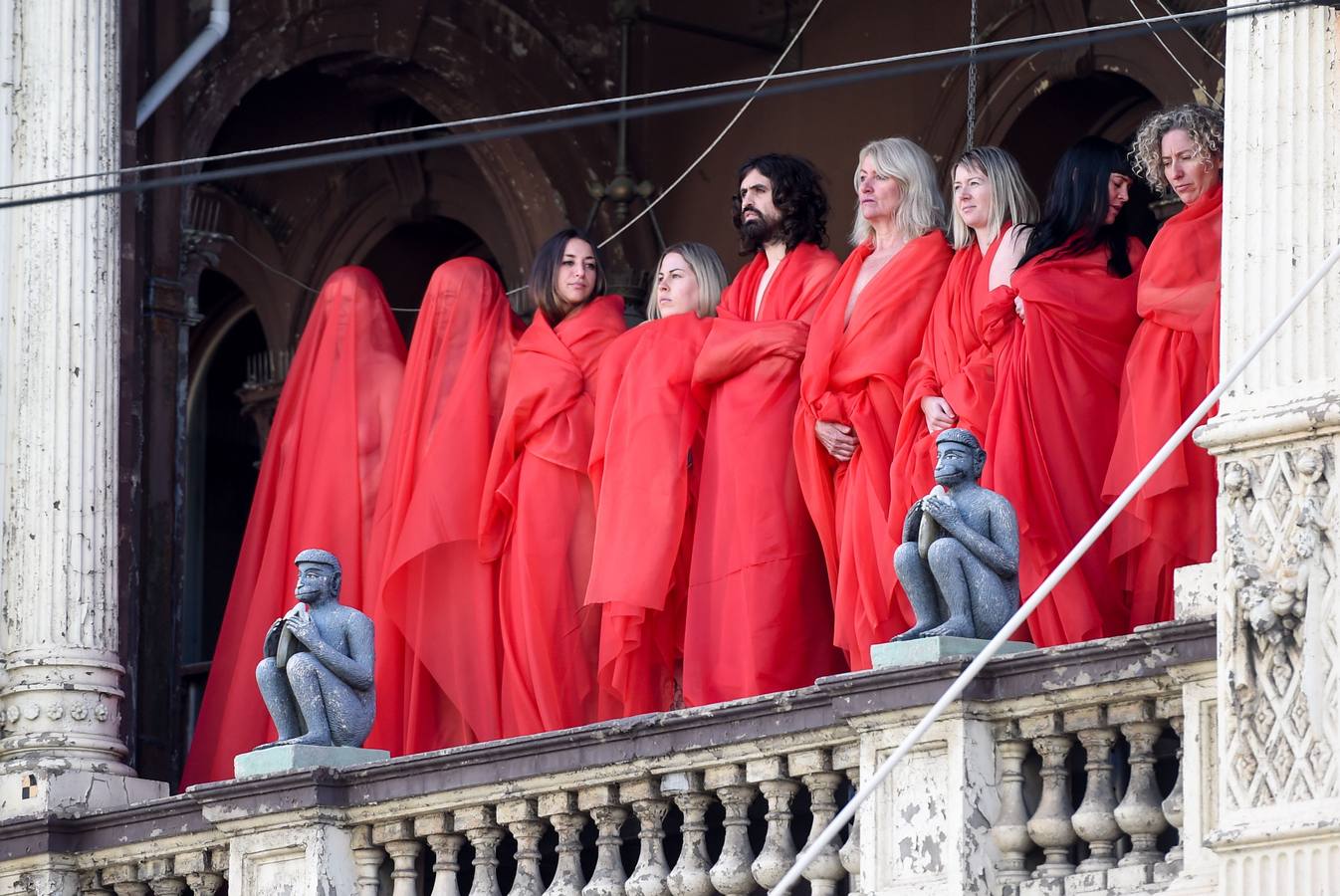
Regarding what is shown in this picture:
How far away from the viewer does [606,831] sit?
902cm

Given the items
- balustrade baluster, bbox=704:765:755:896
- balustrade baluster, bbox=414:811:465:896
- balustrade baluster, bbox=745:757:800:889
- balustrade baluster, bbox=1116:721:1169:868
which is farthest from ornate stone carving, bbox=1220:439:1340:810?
balustrade baluster, bbox=414:811:465:896

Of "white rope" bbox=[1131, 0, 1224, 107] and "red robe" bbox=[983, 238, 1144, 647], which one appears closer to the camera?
"red robe" bbox=[983, 238, 1144, 647]

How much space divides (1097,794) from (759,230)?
286cm

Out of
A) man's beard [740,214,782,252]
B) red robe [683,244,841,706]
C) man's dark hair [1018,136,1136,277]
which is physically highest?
man's beard [740,214,782,252]

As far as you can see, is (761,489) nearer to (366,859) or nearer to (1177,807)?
(366,859)

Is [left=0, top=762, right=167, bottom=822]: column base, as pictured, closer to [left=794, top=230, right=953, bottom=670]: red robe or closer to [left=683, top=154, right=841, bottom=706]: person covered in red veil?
[left=683, top=154, right=841, bottom=706]: person covered in red veil

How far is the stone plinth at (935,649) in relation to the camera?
816 centimetres

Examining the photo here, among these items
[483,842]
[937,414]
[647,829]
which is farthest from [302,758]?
[937,414]

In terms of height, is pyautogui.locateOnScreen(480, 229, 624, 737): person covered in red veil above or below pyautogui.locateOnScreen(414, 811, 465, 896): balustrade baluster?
above

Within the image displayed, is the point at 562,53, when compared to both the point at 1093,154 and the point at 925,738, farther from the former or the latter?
the point at 925,738

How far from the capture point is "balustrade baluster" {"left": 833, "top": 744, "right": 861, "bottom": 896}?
27.5 feet

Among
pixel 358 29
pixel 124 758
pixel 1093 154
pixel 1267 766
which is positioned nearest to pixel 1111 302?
pixel 1093 154

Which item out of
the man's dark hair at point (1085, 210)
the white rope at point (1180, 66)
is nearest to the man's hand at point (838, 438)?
the man's dark hair at point (1085, 210)

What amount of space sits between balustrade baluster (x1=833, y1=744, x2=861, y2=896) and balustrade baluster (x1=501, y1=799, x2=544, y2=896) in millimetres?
1120
